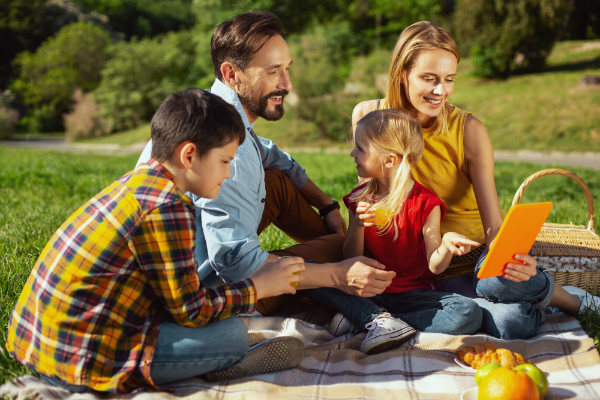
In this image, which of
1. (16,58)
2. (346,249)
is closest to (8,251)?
(346,249)

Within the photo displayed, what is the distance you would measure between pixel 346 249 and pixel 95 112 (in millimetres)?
28264

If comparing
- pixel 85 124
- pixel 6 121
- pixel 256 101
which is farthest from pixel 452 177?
pixel 6 121

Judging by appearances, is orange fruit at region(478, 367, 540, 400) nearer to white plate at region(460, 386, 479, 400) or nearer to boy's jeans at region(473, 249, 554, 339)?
white plate at region(460, 386, 479, 400)

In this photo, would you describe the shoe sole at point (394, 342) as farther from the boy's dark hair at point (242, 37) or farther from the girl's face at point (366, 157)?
the boy's dark hair at point (242, 37)

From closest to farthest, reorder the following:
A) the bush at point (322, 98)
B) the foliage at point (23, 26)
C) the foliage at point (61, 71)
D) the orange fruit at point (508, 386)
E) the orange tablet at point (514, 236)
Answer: the orange fruit at point (508, 386), the orange tablet at point (514, 236), the bush at point (322, 98), the foliage at point (61, 71), the foliage at point (23, 26)

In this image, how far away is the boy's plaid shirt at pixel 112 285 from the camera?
6.04ft

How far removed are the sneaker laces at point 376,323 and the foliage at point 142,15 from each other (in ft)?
160

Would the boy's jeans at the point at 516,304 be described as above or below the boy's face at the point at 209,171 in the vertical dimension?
below

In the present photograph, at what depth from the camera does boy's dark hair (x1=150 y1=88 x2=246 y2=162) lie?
6.37 feet

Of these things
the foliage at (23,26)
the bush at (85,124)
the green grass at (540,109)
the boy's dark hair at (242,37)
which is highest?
the foliage at (23,26)

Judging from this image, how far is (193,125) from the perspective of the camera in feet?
6.35

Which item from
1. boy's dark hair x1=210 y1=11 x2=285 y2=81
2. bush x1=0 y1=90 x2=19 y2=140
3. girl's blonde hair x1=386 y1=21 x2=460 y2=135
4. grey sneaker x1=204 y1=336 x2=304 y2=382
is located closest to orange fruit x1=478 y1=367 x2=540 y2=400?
grey sneaker x1=204 y1=336 x2=304 y2=382

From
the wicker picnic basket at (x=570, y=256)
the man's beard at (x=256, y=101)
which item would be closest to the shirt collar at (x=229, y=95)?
the man's beard at (x=256, y=101)

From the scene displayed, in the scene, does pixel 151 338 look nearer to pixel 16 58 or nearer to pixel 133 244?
pixel 133 244
